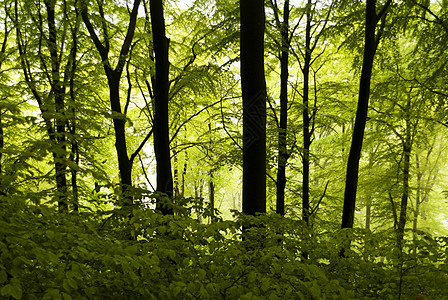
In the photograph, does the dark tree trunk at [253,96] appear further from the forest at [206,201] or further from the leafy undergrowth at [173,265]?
the leafy undergrowth at [173,265]

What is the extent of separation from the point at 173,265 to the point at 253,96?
2780 millimetres

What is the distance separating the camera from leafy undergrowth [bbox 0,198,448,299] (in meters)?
1.94

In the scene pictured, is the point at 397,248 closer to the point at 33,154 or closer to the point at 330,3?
the point at 33,154

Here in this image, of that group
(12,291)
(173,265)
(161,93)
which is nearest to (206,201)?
(173,265)

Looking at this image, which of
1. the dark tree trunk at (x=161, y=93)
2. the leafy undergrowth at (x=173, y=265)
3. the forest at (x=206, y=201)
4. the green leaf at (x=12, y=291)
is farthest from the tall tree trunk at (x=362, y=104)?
the green leaf at (x=12, y=291)

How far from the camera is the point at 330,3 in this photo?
804cm

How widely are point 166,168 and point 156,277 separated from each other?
3.12m

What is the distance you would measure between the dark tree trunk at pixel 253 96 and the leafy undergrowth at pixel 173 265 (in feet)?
3.10

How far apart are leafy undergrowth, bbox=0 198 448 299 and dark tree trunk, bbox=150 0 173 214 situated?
2.09 metres

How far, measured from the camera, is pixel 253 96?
4.53m

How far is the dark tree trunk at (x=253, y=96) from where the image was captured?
4.39m

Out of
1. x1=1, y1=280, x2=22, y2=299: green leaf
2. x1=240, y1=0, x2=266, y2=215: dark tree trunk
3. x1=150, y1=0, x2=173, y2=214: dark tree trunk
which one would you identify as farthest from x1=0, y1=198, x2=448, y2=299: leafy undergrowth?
x1=150, y1=0, x2=173, y2=214: dark tree trunk

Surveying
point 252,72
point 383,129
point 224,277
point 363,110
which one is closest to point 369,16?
point 363,110

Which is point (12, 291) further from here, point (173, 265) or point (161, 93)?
point (161, 93)
